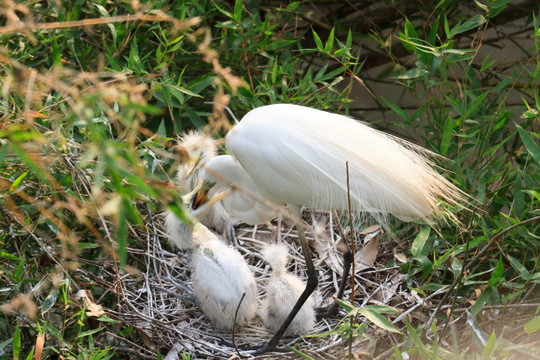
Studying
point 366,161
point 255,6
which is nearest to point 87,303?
point 366,161

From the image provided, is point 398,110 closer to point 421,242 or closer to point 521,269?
point 421,242

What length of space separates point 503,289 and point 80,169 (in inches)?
47.7

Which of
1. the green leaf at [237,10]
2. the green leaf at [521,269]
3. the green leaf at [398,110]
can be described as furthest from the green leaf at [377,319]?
the green leaf at [237,10]

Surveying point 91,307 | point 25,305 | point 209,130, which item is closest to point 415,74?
point 209,130

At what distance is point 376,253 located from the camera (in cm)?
230

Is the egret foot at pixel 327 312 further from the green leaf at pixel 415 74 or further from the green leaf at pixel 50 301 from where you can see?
the green leaf at pixel 50 301

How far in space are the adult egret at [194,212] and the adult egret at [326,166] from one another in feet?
0.74

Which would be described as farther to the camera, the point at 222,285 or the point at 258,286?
the point at 258,286

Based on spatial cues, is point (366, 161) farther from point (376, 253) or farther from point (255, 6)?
point (255, 6)

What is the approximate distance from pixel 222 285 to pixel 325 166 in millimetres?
484

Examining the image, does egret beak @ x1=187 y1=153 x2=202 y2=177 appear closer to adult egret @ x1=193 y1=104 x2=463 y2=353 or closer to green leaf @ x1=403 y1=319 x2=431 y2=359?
adult egret @ x1=193 y1=104 x2=463 y2=353

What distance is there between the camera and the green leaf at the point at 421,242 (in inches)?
78.7

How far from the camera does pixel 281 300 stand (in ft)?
6.75

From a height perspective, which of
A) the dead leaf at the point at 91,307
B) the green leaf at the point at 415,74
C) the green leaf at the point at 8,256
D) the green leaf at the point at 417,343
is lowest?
the dead leaf at the point at 91,307
